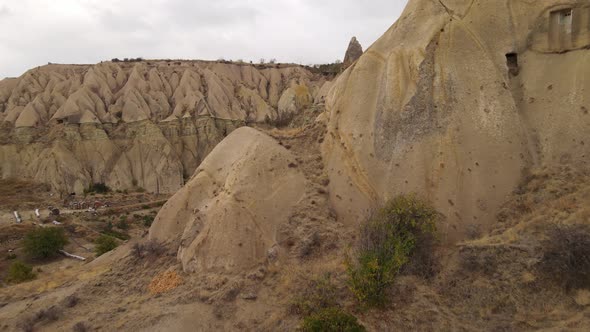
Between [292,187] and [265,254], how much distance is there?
2.14 meters

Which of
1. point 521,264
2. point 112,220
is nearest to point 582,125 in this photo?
point 521,264

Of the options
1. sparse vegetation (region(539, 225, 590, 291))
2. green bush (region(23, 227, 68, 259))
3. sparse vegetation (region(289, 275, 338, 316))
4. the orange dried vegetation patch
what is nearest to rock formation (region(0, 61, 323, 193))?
green bush (region(23, 227, 68, 259))

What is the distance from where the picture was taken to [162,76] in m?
51.7

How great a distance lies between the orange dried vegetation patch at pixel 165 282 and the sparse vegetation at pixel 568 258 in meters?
8.54

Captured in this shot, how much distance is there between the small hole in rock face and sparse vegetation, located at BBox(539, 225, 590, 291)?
14.6 ft

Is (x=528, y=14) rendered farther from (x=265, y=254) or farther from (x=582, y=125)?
(x=265, y=254)

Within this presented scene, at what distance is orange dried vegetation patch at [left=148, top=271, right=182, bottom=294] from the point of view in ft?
35.9

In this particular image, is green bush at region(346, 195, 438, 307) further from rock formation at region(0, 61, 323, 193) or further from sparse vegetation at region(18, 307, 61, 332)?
rock formation at region(0, 61, 323, 193)

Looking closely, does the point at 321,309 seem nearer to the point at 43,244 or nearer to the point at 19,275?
the point at 19,275

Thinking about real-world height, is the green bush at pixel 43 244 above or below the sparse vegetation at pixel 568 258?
below

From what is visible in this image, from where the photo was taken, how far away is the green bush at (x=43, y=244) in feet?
74.5

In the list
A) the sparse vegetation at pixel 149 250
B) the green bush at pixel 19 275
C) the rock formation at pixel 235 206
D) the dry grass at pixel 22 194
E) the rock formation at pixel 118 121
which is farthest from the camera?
the rock formation at pixel 118 121

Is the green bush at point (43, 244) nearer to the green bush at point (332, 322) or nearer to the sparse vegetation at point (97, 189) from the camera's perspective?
the sparse vegetation at point (97, 189)

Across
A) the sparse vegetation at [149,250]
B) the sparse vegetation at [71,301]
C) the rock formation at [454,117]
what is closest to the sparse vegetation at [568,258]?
the rock formation at [454,117]
